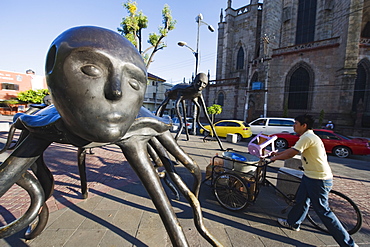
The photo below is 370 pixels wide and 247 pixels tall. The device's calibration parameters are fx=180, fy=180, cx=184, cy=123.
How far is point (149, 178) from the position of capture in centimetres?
143

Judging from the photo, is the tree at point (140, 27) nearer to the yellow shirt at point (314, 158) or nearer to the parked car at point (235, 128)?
the parked car at point (235, 128)

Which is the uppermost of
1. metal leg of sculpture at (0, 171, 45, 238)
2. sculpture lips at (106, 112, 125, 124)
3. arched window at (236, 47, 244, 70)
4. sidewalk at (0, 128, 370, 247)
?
arched window at (236, 47, 244, 70)

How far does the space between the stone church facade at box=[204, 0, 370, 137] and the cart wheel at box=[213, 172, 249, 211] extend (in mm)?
17296

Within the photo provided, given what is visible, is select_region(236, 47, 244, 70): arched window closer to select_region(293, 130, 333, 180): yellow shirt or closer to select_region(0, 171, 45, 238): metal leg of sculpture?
select_region(293, 130, 333, 180): yellow shirt

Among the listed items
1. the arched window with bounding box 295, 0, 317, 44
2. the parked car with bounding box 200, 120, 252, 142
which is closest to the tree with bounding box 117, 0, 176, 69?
the parked car with bounding box 200, 120, 252, 142

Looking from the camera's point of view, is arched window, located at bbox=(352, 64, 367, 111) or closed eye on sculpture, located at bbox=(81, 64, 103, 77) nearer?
closed eye on sculpture, located at bbox=(81, 64, 103, 77)

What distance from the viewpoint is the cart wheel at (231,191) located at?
2.94 m

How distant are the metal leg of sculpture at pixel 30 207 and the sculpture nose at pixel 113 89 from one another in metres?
1.22

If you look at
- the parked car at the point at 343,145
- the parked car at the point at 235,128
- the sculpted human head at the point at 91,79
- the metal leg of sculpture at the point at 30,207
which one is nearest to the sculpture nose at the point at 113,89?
the sculpted human head at the point at 91,79

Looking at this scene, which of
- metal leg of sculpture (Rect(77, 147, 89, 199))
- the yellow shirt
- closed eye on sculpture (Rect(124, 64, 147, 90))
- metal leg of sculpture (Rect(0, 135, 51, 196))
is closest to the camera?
closed eye on sculpture (Rect(124, 64, 147, 90))

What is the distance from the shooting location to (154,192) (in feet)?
4.77

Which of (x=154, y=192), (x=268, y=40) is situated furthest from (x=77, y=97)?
(x=268, y=40)

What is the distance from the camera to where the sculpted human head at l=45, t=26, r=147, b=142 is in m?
0.96

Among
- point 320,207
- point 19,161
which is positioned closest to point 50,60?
point 19,161
